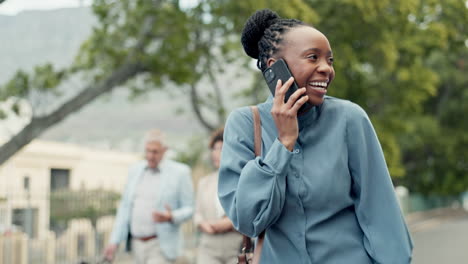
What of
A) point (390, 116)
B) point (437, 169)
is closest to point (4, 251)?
point (390, 116)

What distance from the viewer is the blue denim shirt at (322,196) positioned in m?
2.30

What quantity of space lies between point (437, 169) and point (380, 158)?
44.1 m

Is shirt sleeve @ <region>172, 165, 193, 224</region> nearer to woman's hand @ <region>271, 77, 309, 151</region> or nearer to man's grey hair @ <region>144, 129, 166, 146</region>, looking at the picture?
man's grey hair @ <region>144, 129, 166, 146</region>

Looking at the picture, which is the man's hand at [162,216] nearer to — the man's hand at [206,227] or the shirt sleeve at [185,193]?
the shirt sleeve at [185,193]

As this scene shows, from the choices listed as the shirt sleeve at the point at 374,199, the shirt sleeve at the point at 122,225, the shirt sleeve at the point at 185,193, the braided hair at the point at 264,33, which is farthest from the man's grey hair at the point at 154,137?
the shirt sleeve at the point at 374,199

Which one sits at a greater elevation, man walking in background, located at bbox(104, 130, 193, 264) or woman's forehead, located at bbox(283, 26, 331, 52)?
woman's forehead, located at bbox(283, 26, 331, 52)

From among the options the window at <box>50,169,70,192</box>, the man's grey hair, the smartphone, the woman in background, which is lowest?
the window at <box>50,169,70,192</box>

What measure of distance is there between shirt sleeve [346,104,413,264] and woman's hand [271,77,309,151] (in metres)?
0.20

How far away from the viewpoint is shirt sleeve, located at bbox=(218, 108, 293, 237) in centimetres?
227

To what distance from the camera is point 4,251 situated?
10.7 m

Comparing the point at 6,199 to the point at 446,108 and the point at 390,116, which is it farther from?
the point at 446,108

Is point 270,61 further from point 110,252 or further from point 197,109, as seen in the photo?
point 197,109

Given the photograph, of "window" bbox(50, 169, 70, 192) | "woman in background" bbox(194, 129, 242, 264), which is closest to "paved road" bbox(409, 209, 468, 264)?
"woman in background" bbox(194, 129, 242, 264)

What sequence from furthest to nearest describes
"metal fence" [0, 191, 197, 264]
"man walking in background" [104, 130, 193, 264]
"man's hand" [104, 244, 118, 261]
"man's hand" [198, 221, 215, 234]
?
"metal fence" [0, 191, 197, 264]
"man walking in background" [104, 130, 193, 264]
"man's hand" [104, 244, 118, 261]
"man's hand" [198, 221, 215, 234]
